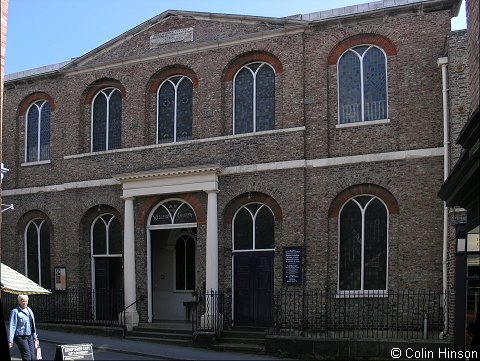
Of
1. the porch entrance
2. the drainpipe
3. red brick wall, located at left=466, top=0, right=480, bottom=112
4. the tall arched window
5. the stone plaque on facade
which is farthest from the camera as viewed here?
the porch entrance

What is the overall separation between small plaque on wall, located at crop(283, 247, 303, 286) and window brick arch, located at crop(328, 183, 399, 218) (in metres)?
1.42

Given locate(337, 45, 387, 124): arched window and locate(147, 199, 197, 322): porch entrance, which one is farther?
locate(147, 199, 197, 322): porch entrance

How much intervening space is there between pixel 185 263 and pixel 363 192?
7.65m

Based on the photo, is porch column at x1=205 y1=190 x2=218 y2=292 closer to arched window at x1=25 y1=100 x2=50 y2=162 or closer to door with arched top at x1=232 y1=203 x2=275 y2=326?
door with arched top at x1=232 y1=203 x2=275 y2=326

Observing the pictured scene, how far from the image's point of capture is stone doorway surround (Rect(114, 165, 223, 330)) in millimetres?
20234

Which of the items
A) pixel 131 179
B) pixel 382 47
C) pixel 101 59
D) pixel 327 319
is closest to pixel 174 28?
pixel 101 59

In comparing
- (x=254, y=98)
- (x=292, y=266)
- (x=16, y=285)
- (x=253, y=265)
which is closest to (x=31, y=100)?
(x=254, y=98)

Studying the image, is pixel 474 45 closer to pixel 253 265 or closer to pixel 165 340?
pixel 253 265

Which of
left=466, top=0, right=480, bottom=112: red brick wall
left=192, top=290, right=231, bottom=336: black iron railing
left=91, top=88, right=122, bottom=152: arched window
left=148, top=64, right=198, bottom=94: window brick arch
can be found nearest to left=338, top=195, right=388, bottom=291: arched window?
left=192, top=290, right=231, bottom=336: black iron railing

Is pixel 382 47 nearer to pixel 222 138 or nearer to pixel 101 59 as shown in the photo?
pixel 222 138

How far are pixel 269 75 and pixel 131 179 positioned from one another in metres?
5.47

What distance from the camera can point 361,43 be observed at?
1939cm

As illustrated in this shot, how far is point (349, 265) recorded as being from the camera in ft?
62.0

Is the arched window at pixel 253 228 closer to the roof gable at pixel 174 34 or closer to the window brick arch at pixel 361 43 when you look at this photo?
the window brick arch at pixel 361 43
